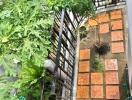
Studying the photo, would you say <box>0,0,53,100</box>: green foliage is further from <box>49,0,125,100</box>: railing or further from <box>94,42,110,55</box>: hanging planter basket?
<box>94,42,110,55</box>: hanging planter basket

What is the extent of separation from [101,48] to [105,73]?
635 mm

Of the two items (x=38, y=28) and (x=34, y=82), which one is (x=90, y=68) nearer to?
(x=34, y=82)

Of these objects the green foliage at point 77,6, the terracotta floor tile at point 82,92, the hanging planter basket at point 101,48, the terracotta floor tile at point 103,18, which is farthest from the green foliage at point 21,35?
the terracotta floor tile at point 103,18

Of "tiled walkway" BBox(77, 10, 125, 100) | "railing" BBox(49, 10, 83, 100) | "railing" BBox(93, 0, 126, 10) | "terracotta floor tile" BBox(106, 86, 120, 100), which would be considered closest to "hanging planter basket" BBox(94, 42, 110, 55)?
"tiled walkway" BBox(77, 10, 125, 100)

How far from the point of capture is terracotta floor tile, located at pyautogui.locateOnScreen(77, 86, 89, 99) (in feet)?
18.4

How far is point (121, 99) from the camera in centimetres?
534

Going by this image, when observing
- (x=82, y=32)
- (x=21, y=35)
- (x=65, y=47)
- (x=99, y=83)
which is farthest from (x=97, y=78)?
(x=21, y=35)

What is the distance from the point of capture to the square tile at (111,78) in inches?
219

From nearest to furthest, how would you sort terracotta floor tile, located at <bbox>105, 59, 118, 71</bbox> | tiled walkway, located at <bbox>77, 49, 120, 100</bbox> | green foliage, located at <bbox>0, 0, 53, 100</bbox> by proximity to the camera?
green foliage, located at <bbox>0, 0, 53, 100</bbox>, tiled walkway, located at <bbox>77, 49, 120, 100</bbox>, terracotta floor tile, located at <bbox>105, 59, 118, 71</bbox>

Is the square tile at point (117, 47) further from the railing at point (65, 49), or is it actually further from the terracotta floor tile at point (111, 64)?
the railing at point (65, 49)

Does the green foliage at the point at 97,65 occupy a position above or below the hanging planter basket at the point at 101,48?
below

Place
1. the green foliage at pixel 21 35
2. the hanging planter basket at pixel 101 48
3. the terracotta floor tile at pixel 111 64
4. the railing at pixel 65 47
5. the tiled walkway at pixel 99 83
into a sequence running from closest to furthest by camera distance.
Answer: the green foliage at pixel 21 35
the railing at pixel 65 47
the tiled walkway at pixel 99 83
the terracotta floor tile at pixel 111 64
the hanging planter basket at pixel 101 48

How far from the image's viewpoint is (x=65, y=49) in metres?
5.57

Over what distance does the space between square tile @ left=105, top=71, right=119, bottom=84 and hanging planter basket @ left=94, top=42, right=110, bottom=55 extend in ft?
1.73
